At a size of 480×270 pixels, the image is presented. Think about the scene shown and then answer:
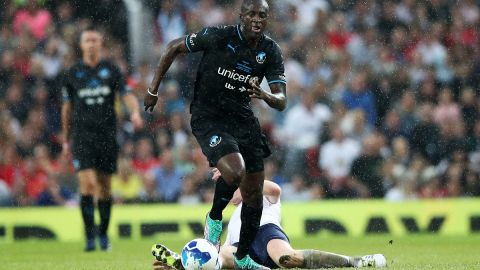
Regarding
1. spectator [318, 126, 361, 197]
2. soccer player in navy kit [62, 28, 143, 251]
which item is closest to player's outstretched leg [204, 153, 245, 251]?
soccer player in navy kit [62, 28, 143, 251]

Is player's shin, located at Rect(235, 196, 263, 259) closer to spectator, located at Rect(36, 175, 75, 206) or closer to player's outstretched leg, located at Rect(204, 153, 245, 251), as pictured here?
player's outstretched leg, located at Rect(204, 153, 245, 251)

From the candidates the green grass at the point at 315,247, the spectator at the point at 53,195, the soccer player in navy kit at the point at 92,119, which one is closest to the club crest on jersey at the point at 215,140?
the green grass at the point at 315,247

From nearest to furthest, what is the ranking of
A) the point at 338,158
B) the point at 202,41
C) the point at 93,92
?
1. the point at 202,41
2. the point at 93,92
3. the point at 338,158

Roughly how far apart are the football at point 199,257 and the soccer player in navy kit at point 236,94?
41cm

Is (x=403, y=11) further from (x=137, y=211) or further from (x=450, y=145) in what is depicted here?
(x=137, y=211)

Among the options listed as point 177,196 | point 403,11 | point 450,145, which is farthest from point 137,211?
point 403,11

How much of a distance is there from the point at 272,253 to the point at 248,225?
0.37 meters

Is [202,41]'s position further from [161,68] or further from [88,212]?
[88,212]

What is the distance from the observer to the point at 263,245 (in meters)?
8.45

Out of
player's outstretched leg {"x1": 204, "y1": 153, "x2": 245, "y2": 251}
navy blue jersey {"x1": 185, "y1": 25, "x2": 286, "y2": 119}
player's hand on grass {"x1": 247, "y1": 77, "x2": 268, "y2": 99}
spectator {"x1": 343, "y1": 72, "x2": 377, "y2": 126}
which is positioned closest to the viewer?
player's hand on grass {"x1": 247, "y1": 77, "x2": 268, "y2": 99}

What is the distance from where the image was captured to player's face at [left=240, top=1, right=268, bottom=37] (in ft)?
26.4

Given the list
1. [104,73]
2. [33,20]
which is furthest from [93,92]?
[33,20]

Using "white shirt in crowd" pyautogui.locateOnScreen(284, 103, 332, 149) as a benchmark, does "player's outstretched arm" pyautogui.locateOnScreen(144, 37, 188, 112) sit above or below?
below

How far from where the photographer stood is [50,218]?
14.5 metres
